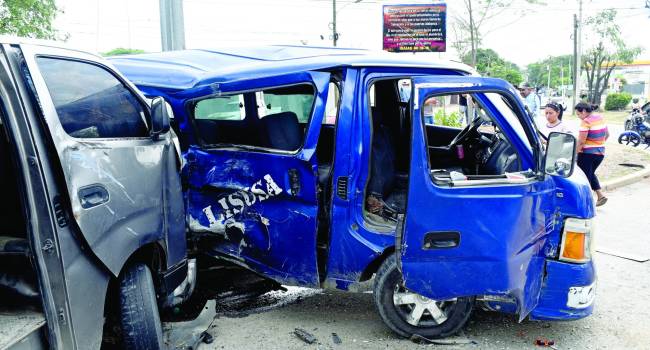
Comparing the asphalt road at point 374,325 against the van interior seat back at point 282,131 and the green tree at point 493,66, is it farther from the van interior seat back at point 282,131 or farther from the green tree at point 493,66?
the green tree at point 493,66

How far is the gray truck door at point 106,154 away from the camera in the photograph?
243 centimetres

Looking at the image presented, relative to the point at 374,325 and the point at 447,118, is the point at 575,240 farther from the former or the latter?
the point at 447,118

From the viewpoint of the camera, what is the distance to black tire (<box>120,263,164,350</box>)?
9.39ft

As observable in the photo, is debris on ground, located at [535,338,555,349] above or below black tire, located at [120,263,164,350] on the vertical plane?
below

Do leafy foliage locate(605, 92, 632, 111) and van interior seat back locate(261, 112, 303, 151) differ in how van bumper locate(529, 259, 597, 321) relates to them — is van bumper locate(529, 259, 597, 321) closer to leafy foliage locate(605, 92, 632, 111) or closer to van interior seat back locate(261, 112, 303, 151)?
van interior seat back locate(261, 112, 303, 151)

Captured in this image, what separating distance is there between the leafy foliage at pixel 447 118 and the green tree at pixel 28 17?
8.48 m

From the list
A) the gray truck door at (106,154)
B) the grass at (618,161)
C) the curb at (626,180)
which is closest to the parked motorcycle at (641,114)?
the grass at (618,161)

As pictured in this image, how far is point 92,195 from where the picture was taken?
2.51 m

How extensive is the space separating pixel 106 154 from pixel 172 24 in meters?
6.14

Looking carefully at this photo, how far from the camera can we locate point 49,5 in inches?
426

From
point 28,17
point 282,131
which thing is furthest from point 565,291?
point 28,17

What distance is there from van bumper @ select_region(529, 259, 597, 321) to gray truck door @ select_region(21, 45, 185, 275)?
2.41 metres

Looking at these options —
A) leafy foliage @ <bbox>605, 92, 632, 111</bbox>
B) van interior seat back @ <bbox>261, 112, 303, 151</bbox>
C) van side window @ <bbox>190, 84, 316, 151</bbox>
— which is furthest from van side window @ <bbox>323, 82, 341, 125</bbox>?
leafy foliage @ <bbox>605, 92, 632, 111</bbox>

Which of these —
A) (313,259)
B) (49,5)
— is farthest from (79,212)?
(49,5)
